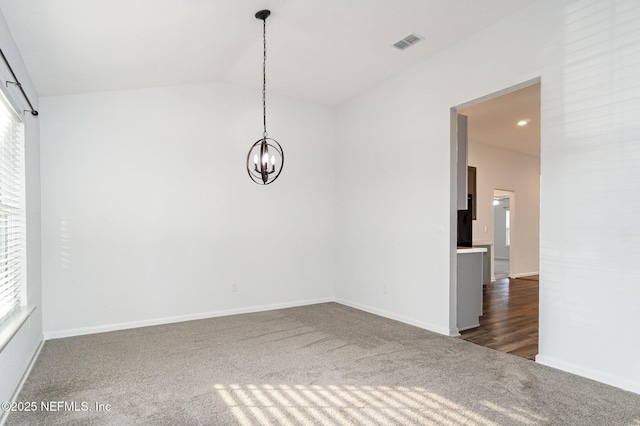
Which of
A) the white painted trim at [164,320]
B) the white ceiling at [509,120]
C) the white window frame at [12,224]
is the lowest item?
the white painted trim at [164,320]

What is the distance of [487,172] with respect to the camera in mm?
8109

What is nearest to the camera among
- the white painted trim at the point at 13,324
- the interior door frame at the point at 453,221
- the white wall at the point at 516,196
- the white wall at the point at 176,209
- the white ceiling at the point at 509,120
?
the white painted trim at the point at 13,324

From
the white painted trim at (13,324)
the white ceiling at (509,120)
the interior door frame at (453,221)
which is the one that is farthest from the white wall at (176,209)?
the white ceiling at (509,120)

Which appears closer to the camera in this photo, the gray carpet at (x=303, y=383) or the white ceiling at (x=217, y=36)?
the gray carpet at (x=303, y=383)

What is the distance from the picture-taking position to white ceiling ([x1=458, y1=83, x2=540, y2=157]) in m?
5.29

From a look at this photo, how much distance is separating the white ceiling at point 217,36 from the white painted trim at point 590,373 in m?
3.07

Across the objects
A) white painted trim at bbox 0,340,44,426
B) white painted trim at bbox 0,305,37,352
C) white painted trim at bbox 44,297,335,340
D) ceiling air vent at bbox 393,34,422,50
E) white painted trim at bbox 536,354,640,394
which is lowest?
white painted trim at bbox 44,297,335,340

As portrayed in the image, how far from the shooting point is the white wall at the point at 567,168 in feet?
8.92

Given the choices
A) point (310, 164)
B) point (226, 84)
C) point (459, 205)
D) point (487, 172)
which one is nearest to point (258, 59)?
point (226, 84)

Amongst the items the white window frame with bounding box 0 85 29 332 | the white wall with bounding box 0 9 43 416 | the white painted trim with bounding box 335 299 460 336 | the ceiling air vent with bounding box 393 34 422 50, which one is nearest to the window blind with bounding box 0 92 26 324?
the white window frame with bounding box 0 85 29 332

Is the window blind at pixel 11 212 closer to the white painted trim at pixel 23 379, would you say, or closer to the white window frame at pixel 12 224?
the white window frame at pixel 12 224

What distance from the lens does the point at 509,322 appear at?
4574mm

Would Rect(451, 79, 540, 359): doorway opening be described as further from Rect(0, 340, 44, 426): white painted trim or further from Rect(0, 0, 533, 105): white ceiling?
Rect(0, 340, 44, 426): white painted trim

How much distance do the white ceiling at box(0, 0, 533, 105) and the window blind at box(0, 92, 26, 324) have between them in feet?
2.12
